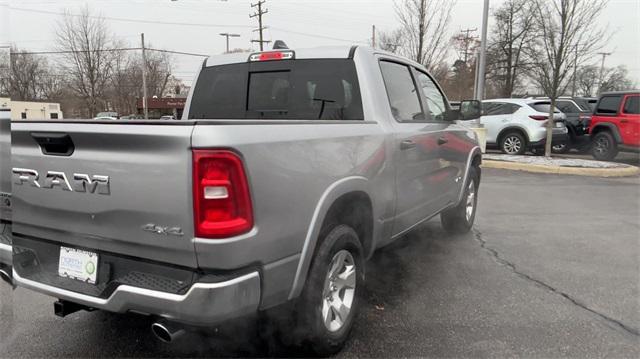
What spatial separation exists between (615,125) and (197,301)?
1285 centimetres

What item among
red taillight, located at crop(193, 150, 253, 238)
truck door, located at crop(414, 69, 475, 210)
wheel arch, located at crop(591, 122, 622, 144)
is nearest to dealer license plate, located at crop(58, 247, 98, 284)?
red taillight, located at crop(193, 150, 253, 238)

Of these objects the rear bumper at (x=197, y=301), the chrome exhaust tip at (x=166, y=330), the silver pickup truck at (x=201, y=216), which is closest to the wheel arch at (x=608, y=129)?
the silver pickup truck at (x=201, y=216)

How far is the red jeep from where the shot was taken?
1143cm

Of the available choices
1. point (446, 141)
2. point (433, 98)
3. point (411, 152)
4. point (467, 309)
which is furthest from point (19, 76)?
point (433, 98)

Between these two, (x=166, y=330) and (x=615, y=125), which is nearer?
(x=166, y=330)

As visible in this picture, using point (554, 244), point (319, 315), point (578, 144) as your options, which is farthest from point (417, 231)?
point (578, 144)

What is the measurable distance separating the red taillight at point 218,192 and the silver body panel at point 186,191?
3 cm

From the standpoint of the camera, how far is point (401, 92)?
12.9ft

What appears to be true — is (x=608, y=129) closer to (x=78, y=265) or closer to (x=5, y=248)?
(x=78, y=265)

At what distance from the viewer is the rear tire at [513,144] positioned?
12875mm

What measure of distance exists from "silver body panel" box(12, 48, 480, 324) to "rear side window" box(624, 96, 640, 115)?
11322 millimetres

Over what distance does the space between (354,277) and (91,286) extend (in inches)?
59.7

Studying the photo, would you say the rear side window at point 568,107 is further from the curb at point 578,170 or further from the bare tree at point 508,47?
the bare tree at point 508,47

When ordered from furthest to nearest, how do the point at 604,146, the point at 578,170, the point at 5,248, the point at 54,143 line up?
the point at 604,146 → the point at 578,170 → the point at 5,248 → the point at 54,143
